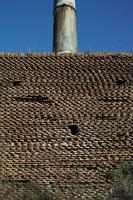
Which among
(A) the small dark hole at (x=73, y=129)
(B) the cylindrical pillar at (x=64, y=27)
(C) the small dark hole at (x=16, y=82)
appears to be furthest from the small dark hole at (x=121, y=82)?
(B) the cylindrical pillar at (x=64, y=27)

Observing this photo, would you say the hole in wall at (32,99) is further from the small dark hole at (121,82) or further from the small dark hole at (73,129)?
the small dark hole at (121,82)

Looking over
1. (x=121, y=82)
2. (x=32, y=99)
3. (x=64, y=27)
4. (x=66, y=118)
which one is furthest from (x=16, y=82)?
(x=64, y=27)

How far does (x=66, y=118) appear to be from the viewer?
31.1 ft

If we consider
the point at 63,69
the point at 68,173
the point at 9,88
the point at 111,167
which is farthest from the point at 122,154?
the point at 9,88

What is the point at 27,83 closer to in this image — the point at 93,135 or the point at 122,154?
the point at 93,135

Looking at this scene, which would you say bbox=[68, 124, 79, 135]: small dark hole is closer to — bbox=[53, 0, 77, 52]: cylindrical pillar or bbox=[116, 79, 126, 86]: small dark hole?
bbox=[116, 79, 126, 86]: small dark hole

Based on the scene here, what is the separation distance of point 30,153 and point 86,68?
10.8 feet

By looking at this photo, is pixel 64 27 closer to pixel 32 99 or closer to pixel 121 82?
pixel 121 82

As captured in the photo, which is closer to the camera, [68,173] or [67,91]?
[68,173]

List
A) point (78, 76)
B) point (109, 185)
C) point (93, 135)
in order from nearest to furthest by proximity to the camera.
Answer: point (109, 185)
point (93, 135)
point (78, 76)

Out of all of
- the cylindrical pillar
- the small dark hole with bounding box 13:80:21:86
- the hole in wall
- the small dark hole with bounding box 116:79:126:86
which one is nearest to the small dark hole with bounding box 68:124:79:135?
the hole in wall

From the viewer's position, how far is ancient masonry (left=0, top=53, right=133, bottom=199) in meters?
8.94

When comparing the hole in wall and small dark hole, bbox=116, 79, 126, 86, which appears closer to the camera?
the hole in wall

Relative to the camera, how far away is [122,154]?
359 inches
